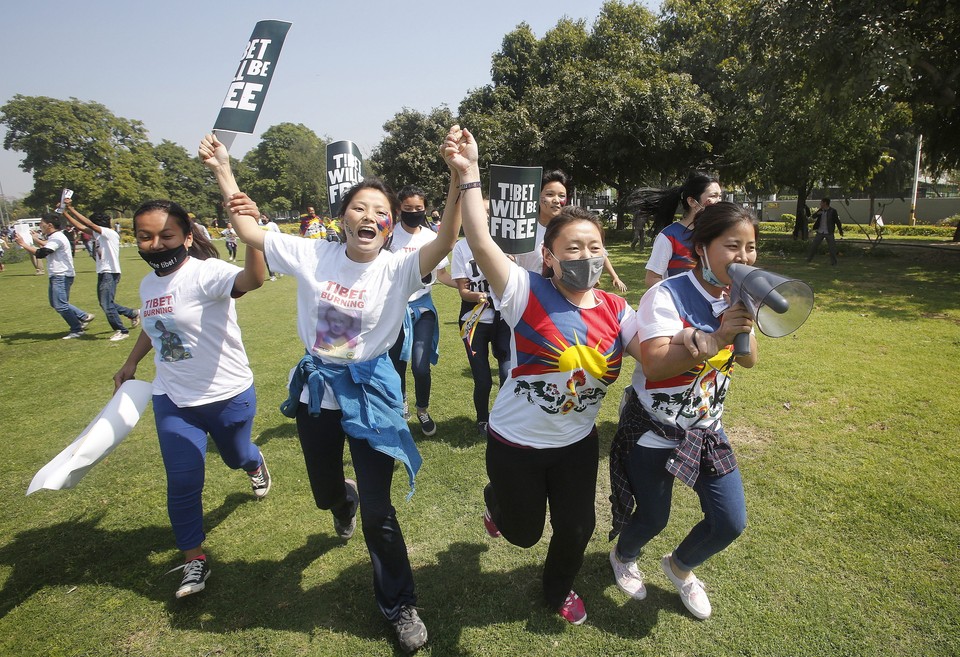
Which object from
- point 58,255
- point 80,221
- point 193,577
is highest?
point 80,221

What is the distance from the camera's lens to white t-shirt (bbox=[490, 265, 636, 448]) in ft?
7.33

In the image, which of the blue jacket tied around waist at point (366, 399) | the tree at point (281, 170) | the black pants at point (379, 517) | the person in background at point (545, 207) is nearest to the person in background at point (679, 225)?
the person in background at point (545, 207)

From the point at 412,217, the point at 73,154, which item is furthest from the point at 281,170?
the point at 412,217

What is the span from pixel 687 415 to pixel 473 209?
1.35 metres

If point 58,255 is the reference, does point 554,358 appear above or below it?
below

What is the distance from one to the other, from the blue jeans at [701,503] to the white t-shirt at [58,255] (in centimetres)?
1032

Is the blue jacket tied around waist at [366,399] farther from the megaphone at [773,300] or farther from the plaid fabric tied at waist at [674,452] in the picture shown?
the megaphone at [773,300]

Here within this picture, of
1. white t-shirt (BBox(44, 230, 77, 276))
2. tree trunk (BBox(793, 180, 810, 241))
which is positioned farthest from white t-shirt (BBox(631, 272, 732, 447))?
tree trunk (BBox(793, 180, 810, 241))

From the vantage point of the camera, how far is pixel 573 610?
2.65 meters

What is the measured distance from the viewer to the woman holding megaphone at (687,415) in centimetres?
216

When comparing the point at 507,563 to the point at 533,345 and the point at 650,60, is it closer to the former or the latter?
the point at 533,345

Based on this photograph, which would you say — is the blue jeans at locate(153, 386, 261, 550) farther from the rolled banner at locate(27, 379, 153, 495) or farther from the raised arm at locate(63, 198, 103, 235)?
the raised arm at locate(63, 198, 103, 235)

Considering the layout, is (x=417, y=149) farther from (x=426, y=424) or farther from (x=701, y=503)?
(x=701, y=503)

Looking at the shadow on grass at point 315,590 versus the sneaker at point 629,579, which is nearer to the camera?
the shadow on grass at point 315,590
